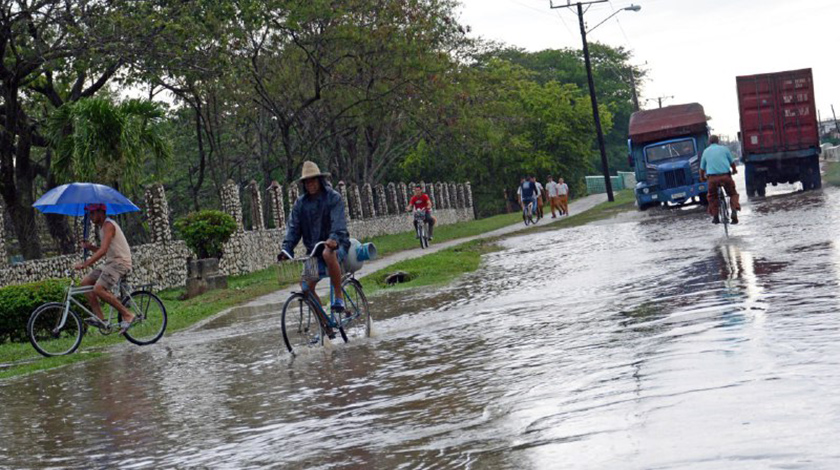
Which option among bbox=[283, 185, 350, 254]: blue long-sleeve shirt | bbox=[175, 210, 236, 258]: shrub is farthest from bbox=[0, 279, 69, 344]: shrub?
bbox=[175, 210, 236, 258]: shrub

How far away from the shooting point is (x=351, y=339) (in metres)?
12.4

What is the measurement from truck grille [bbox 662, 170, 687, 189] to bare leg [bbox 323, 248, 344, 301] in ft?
90.0

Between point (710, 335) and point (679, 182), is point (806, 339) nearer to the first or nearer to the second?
point (710, 335)

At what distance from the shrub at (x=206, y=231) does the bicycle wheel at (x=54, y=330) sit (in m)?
10.5

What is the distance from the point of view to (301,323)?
1208cm

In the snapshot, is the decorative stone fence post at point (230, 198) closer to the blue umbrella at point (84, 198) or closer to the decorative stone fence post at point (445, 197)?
the blue umbrella at point (84, 198)

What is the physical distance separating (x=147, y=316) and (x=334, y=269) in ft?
14.2

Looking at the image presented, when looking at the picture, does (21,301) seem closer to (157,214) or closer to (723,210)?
(157,214)

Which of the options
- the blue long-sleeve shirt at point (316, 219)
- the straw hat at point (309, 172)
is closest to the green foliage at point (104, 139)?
A: the blue long-sleeve shirt at point (316, 219)

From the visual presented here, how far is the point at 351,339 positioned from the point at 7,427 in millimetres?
4325

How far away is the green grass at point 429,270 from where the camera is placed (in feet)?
63.6

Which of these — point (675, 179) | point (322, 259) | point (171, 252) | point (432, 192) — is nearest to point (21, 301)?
point (322, 259)

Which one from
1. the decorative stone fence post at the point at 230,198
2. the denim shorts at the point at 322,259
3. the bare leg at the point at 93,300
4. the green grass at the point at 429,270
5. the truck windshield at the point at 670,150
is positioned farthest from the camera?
the truck windshield at the point at 670,150

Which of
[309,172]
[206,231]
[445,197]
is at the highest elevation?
[309,172]
